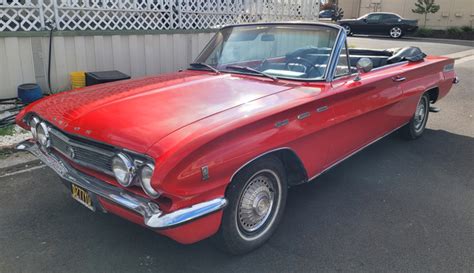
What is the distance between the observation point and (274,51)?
12.7 feet

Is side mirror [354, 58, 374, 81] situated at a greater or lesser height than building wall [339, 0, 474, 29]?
lesser

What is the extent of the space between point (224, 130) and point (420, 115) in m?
3.96

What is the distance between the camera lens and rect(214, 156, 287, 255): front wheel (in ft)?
8.63

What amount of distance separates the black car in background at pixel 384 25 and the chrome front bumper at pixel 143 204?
22.4m

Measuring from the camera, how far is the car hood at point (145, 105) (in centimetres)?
247

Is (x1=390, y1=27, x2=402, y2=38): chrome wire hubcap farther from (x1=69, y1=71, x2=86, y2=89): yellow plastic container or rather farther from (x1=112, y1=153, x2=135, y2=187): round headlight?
(x1=112, y1=153, x2=135, y2=187): round headlight

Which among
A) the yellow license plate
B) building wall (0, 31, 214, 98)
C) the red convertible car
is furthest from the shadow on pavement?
building wall (0, 31, 214, 98)

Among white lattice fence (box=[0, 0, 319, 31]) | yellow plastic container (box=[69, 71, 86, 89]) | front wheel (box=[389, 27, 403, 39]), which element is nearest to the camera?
white lattice fence (box=[0, 0, 319, 31])

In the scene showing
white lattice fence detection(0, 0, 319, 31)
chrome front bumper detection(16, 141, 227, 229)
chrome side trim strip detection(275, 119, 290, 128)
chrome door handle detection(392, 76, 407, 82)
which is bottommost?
chrome front bumper detection(16, 141, 227, 229)

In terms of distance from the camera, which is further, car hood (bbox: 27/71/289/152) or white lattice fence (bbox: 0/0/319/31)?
white lattice fence (bbox: 0/0/319/31)

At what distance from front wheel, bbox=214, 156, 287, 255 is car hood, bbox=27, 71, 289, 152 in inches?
19.1

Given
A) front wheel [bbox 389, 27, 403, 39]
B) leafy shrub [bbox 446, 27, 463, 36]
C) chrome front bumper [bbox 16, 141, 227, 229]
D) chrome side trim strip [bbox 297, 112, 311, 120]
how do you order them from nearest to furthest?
chrome front bumper [bbox 16, 141, 227, 229] → chrome side trim strip [bbox 297, 112, 311, 120] → front wheel [bbox 389, 27, 403, 39] → leafy shrub [bbox 446, 27, 463, 36]

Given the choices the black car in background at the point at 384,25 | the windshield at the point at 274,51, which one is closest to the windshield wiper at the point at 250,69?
the windshield at the point at 274,51

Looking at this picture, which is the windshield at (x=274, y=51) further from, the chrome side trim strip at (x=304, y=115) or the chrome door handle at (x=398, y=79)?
the chrome door handle at (x=398, y=79)
